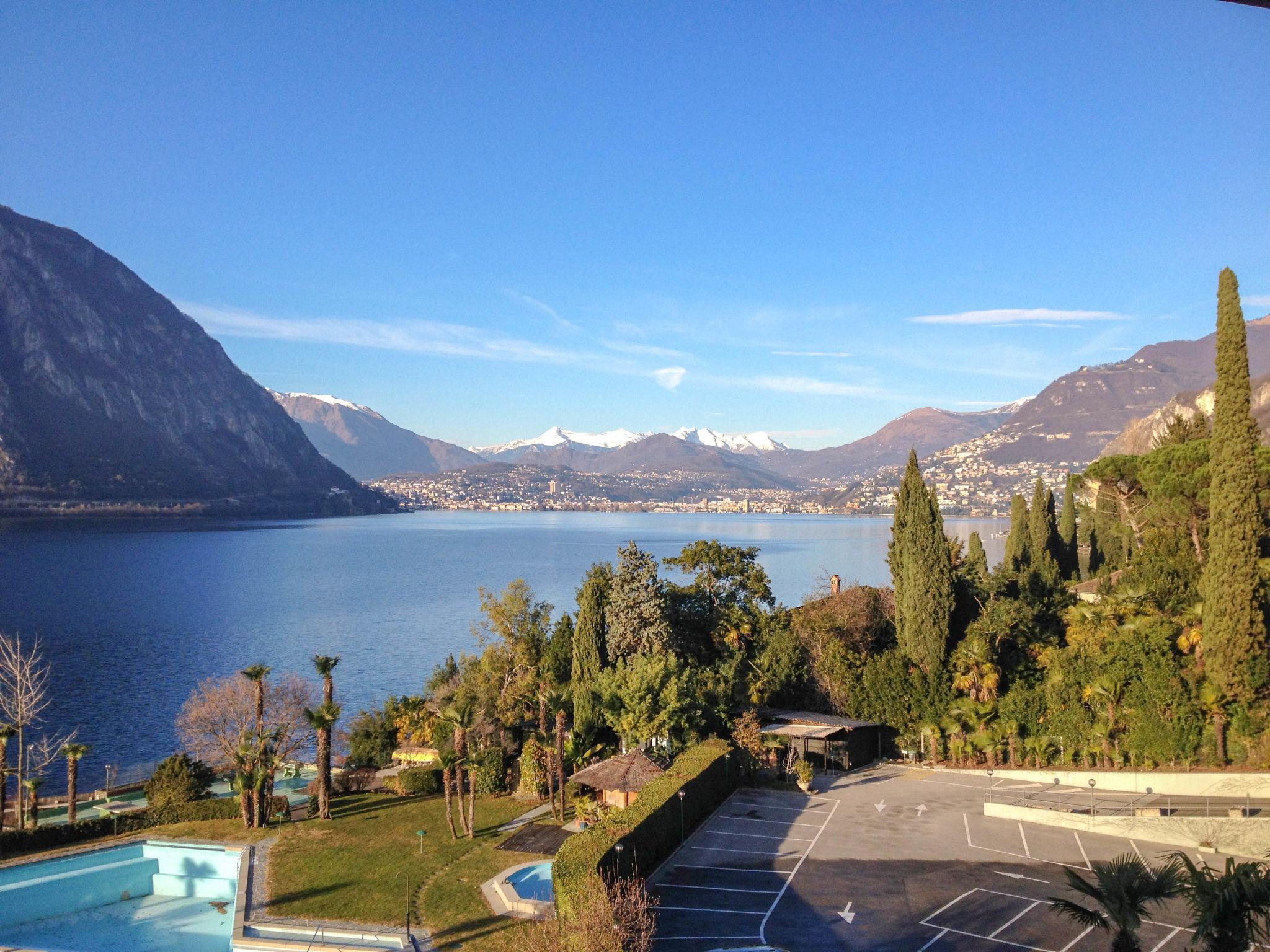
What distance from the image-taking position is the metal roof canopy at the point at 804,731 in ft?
84.8

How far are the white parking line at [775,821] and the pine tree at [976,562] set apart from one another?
59.4ft

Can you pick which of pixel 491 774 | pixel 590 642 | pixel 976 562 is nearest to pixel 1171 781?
pixel 590 642

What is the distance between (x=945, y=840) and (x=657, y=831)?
21.9 ft

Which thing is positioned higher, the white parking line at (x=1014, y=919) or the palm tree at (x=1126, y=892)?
the palm tree at (x=1126, y=892)

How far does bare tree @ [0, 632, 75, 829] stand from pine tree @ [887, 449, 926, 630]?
88.1 ft

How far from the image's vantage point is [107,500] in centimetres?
15638

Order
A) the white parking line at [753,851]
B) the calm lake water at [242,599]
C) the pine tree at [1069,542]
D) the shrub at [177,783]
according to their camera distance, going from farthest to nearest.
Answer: the pine tree at [1069,542], the calm lake water at [242,599], the shrub at [177,783], the white parking line at [753,851]

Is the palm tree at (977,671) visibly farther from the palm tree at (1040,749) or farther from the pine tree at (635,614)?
the pine tree at (635,614)

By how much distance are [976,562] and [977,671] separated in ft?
48.2

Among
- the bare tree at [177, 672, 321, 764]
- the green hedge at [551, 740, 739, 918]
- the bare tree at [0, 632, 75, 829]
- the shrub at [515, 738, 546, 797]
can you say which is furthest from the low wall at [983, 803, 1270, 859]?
the bare tree at [0, 632, 75, 829]

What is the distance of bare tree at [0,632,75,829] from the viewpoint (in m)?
25.9

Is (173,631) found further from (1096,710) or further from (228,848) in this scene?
(1096,710)

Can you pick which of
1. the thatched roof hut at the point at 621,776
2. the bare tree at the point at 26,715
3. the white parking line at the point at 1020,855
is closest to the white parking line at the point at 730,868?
the thatched roof hut at the point at 621,776

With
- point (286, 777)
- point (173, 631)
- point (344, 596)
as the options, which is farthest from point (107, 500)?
point (286, 777)
